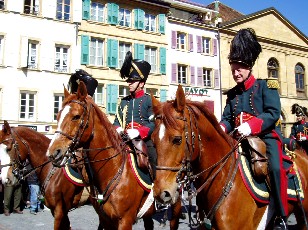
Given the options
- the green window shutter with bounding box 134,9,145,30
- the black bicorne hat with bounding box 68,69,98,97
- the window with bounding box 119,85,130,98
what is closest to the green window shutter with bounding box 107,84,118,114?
the window with bounding box 119,85,130,98

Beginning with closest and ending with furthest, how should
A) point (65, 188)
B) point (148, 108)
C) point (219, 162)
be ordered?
point (219, 162)
point (148, 108)
point (65, 188)

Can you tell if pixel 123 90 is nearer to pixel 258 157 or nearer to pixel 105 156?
pixel 105 156

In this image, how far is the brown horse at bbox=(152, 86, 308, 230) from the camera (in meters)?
3.41

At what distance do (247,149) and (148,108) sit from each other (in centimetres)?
241

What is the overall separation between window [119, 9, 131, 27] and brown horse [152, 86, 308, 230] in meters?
26.4

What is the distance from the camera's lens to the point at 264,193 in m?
3.99

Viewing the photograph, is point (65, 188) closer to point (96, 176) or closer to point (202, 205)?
point (96, 176)

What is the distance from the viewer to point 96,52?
90.3 ft

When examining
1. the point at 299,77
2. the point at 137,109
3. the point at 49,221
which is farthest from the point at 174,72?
the point at 137,109

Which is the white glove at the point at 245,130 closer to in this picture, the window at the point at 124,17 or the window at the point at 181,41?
the window at the point at 124,17

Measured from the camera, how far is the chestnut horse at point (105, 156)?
4906 mm

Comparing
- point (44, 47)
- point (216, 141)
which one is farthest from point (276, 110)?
point (44, 47)

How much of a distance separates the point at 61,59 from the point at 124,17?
6854 millimetres

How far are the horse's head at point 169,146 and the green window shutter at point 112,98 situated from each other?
23759 mm
